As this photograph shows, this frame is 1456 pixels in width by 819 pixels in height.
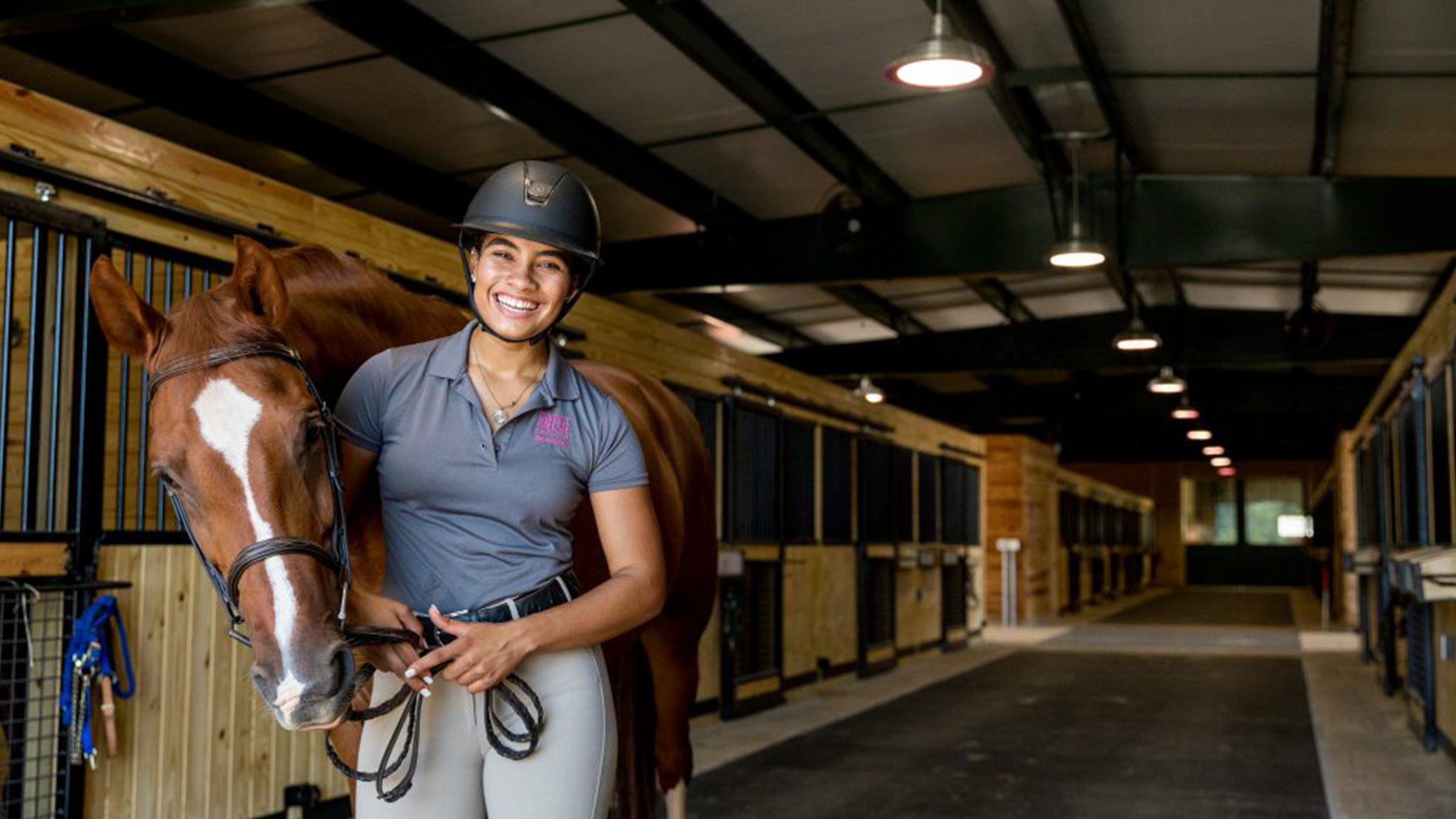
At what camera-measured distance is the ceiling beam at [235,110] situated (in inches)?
204

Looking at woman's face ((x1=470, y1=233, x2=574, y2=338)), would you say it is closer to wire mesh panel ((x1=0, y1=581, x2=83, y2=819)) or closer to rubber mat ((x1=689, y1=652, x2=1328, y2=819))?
wire mesh panel ((x1=0, y1=581, x2=83, y2=819))

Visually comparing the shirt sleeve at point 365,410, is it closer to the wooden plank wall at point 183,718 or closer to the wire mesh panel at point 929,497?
the wooden plank wall at point 183,718

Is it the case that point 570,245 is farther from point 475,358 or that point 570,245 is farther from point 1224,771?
point 1224,771

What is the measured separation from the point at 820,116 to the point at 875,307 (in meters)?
5.47

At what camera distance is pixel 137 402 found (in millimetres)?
3812

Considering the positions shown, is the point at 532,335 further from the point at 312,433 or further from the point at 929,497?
the point at 929,497

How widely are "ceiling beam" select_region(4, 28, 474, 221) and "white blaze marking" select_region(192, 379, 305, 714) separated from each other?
4172 mm

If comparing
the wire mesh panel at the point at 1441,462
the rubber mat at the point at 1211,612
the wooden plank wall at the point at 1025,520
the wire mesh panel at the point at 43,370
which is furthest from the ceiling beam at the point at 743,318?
the wire mesh panel at the point at 43,370

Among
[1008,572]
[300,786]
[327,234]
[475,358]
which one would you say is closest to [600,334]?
[327,234]

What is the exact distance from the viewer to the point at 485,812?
5.45 feet

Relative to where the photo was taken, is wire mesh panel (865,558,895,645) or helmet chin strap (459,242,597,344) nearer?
helmet chin strap (459,242,597,344)

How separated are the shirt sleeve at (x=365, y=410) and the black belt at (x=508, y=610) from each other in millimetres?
227

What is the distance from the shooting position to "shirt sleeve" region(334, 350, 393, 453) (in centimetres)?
169

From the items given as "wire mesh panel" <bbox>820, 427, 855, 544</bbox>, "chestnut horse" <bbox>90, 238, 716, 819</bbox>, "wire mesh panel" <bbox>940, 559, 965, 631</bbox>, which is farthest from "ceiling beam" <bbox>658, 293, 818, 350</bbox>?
"chestnut horse" <bbox>90, 238, 716, 819</bbox>
